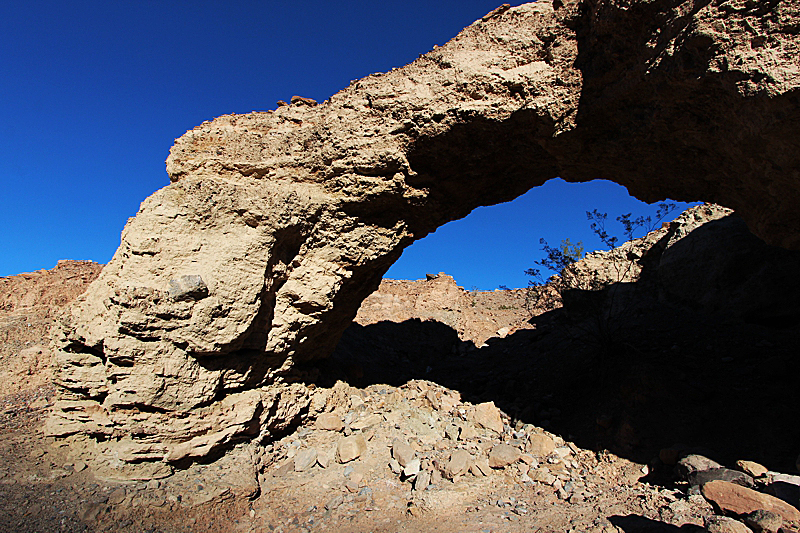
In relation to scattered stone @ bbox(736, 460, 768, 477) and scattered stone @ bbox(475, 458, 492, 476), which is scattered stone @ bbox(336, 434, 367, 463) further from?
scattered stone @ bbox(736, 460, 768, 477)

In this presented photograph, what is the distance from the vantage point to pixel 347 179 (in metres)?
5.37

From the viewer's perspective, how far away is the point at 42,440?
4816 mm

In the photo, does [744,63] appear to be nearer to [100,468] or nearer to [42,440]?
[100,468]

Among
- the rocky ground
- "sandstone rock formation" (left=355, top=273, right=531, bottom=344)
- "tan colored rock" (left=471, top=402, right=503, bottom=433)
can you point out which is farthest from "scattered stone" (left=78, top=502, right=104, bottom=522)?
"sandstone rock formation" (left=355, top=273, right=531, bottom=344)

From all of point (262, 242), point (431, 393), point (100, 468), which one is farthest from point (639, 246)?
point (100, 468)

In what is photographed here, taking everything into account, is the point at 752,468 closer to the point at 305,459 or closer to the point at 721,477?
the point at 721,477

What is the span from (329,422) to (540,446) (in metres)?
2.78

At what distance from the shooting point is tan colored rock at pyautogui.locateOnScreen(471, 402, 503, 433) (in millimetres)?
5965

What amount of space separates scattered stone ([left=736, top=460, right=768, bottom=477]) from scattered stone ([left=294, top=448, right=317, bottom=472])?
455 centimetres

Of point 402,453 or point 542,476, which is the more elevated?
point 402,453

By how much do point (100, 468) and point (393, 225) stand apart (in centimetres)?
433

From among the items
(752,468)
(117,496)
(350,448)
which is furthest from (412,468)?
(752,468)

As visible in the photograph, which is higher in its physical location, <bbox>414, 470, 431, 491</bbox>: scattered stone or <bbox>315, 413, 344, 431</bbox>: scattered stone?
<bbox>315, 413, 344, 431</bbox>: scattered stone

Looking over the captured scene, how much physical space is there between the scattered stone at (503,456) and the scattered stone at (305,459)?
2.18 m
